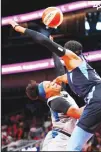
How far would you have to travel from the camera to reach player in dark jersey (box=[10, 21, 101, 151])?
4.63m

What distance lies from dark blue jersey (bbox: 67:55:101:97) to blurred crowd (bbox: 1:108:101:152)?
22.5 ft

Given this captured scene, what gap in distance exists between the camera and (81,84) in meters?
4.78

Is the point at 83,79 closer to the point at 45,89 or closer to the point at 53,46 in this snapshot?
the point at 53,46

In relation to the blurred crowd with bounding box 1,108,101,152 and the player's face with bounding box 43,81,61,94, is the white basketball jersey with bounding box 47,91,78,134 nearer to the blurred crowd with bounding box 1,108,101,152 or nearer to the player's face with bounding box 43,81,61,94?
the player's face with bounding box 43,81,61,94

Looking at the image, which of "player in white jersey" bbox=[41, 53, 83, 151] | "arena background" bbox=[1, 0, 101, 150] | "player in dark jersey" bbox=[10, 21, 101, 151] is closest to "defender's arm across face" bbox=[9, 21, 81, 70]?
"player in dark jersey" bbox=[10, 21, 101, 151]

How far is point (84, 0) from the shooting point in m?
12.7

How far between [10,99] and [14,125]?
196 cm

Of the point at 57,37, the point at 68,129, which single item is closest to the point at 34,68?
the point at 57,37

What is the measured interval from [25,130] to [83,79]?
10.1m

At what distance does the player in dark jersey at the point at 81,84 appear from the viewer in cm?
463

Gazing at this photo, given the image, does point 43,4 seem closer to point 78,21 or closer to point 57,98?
point 78,21

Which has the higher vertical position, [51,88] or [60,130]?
[51,88]

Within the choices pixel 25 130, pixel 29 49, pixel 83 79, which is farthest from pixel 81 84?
pixel 29 49

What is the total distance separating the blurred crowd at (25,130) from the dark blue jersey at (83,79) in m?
6.86
